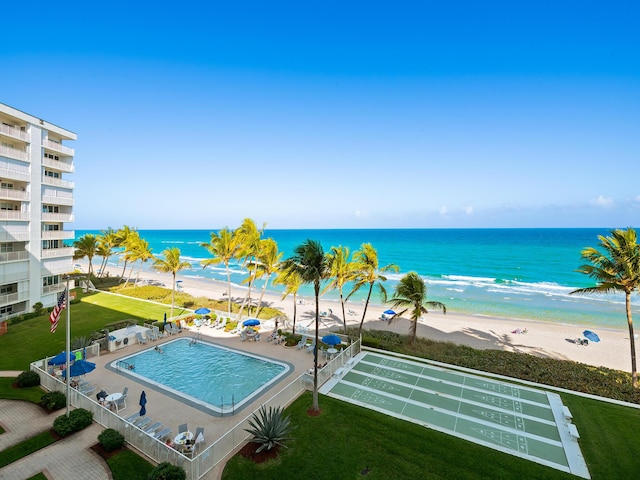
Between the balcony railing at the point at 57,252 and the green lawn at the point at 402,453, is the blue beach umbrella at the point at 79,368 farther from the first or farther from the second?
the balcony railing at the point at 57,252

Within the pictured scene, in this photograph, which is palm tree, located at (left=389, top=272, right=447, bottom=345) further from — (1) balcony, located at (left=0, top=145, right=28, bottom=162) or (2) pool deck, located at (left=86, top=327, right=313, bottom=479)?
(1) balcony, located at (left=0, top=145, right=28, bottom=162)

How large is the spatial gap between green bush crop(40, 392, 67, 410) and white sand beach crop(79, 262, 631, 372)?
20328mm

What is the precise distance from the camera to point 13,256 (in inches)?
1054

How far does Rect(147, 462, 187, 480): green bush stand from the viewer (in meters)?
9.40

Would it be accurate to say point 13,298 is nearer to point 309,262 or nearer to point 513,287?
point 309,262

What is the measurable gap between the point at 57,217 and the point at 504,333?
158 ft

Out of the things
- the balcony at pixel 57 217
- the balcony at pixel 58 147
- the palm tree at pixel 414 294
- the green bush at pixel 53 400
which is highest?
the balcony at pixel 58 147

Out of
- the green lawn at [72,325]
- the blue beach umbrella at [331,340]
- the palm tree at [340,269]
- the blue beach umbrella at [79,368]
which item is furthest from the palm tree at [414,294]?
the green lawn at [72,325]

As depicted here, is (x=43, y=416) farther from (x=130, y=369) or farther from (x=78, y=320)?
(x=78, y=320)

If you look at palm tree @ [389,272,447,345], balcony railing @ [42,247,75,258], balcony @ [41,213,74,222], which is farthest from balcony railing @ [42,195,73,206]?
palm tree @ [389,272,447,345]

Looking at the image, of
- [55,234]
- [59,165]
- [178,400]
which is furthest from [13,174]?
[178,400]

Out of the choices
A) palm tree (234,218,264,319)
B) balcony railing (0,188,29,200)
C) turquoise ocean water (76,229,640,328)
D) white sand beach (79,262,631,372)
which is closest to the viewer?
white sand beach (79,262,631,372)

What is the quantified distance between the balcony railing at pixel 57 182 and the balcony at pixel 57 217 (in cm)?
307

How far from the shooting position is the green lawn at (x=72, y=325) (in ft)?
63.2
